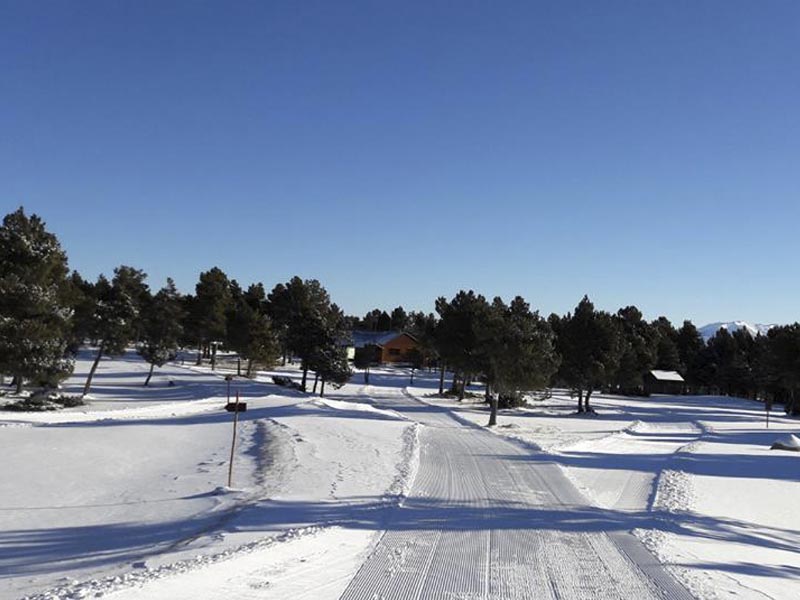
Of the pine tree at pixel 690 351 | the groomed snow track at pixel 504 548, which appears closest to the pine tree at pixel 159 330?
the groomed snow track at pixel 504 548

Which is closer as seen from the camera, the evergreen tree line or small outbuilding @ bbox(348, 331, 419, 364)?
the evergreen tree line

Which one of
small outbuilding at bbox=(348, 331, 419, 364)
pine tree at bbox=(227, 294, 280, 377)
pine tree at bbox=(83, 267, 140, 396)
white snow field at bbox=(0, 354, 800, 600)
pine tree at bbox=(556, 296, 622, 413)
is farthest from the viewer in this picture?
small outbuilding at bbox=(348, 331, 419, 364)

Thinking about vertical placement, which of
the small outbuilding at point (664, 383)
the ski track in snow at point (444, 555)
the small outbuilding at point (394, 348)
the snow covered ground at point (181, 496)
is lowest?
the snow covered ground at point (181, 496)

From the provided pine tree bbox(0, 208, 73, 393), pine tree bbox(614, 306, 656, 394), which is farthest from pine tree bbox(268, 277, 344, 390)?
pine tree bbox(614, 306, 656, 394)

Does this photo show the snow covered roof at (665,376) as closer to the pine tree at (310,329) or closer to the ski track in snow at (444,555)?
the pine tree at (310,329)

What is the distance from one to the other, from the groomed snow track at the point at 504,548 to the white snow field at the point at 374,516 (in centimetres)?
5

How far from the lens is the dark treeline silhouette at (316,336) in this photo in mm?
39438

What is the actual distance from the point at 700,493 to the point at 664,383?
306 ft

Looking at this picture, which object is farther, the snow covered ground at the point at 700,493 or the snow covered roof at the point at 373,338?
the snow covered roof at the point at 373,338

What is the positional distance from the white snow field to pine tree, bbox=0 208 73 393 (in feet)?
23.5

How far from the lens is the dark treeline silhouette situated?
39438 millimetres

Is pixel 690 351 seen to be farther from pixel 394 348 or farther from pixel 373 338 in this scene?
pixel 373 338

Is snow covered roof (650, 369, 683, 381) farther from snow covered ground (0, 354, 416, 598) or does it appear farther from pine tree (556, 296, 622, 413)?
snow covered ground (0, 354, 416, 598)

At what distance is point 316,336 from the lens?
58.1 m
